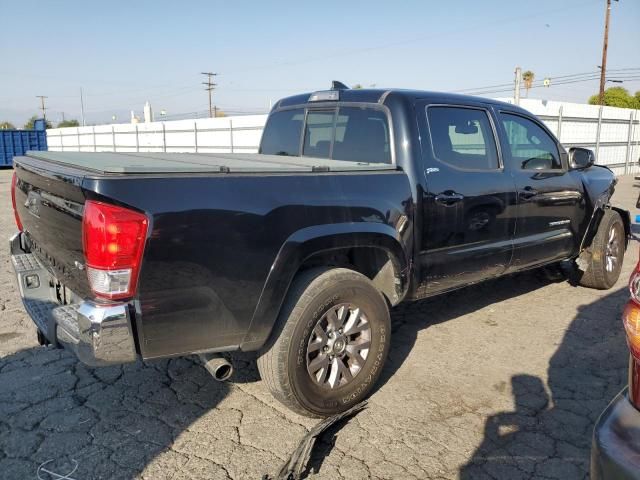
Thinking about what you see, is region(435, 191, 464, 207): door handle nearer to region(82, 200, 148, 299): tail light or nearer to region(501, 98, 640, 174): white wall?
region(82, 200, 148, 299): tail light

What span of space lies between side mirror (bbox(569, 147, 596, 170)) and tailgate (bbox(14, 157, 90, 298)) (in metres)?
4.30

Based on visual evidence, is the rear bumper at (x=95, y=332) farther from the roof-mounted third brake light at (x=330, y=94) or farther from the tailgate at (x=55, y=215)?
the roof-mounted third brake light at (x=330, y=94)

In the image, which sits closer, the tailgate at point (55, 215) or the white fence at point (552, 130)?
the tailgate at point (55, 215)

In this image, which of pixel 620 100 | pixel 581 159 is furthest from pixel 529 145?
pixel 620 100

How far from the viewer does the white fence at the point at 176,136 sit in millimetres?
21406

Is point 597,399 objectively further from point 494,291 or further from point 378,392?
point 494,291

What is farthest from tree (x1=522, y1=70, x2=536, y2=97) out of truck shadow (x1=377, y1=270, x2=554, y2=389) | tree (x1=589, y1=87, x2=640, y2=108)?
truck shadow (x1=377, y1=270, x2=554, y2=389)

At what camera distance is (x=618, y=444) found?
69.8 inches

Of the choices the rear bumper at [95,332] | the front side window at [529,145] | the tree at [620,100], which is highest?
the tree at [620,100]

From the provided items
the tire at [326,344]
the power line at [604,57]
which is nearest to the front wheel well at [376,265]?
the tire at [326,344]

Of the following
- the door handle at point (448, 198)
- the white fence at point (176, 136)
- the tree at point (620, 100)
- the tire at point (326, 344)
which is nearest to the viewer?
the tire at point (326, 344)

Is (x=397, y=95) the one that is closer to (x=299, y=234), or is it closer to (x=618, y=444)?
(x=299, y=234)

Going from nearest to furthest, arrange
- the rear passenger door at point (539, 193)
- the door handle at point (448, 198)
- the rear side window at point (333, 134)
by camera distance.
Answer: the door handle at point (448, 198) < the rear side window at point (333, 134) < the rear passenger door at point (539, 193)

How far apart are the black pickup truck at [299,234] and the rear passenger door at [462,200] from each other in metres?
0.01
